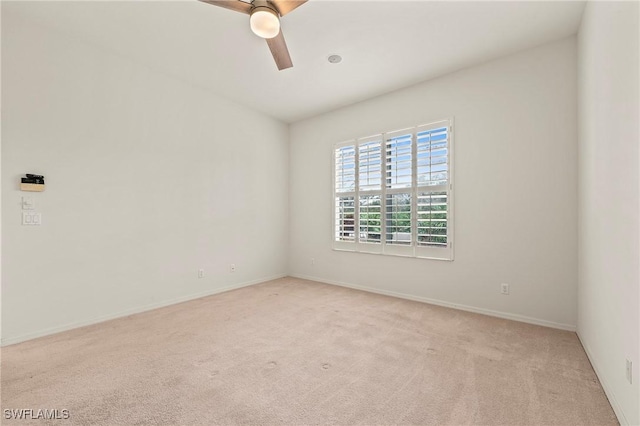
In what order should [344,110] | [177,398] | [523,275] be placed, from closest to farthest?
[177,398] < [523,275] < [344,110]

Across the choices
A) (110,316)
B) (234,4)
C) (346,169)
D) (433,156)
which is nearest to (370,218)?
(346,169)

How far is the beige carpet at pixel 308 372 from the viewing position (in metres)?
1.67

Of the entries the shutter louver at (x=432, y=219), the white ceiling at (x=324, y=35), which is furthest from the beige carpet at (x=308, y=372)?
the white ceiling at (x=324, y=35)

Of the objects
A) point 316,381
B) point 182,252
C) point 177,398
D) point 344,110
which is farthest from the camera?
point 344,110

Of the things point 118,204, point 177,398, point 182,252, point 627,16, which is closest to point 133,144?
point 118,204

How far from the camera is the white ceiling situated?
98.9 inches

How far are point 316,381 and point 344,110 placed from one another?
13.2ft

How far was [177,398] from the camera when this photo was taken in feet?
5.89

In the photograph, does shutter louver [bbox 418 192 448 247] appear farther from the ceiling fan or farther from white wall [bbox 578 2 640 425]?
the ceiling fan

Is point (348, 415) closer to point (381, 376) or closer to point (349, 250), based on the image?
point (381, 376)

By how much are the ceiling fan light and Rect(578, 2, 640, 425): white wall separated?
6.78 ft

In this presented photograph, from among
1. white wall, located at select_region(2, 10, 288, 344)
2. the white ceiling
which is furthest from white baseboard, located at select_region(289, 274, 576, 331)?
the white ceiling

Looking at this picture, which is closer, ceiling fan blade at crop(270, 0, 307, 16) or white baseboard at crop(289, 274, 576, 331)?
ceiling fan blade at crop(270, 0, 307, 16)

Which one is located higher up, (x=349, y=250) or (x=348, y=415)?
(x=349, y=250)
